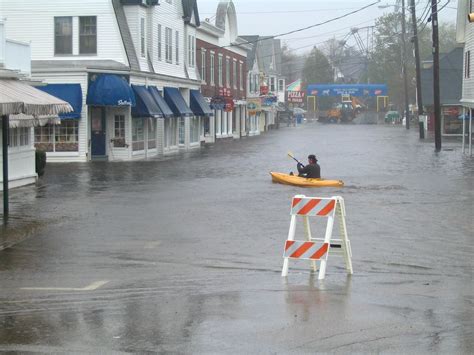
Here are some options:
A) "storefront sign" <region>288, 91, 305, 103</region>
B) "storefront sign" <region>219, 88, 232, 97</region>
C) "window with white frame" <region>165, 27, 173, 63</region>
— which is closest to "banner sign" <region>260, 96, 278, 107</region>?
"storefront sign" <region>219, 88, 232, 97</region>

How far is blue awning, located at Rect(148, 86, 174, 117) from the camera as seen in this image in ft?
136

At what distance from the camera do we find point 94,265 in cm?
1246

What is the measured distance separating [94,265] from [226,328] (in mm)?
4526

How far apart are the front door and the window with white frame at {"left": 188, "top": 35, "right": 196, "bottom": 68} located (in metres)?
13.7

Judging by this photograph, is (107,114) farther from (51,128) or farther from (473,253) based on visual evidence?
(473,253)

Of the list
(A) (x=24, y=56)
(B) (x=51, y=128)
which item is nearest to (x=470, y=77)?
(B) (x=51, y=128)

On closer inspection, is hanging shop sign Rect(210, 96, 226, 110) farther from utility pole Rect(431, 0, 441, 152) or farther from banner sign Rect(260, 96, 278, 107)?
banner sign Rect(260, 96, 278, 107)

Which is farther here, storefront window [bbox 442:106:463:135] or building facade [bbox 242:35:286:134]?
building facade [bbox 242:35:286:134]

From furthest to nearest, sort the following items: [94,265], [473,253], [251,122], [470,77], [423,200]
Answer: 1. [251,122]
2. [470,77]
3. [423,200]
4. [473,253]
5. [94,265]

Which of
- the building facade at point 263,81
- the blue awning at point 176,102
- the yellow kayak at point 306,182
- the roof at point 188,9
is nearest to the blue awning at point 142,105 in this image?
the blue awning at point 176,102

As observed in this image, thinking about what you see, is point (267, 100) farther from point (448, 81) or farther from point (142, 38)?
point (142, 38)

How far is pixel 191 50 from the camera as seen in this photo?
169ft

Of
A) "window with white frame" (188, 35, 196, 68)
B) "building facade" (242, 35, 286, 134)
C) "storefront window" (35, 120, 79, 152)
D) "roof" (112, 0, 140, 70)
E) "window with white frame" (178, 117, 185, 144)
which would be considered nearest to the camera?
"storefront window" (35, 120, 79, 152)

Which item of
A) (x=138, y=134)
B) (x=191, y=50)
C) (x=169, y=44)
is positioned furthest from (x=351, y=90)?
(x=138, y=134)
